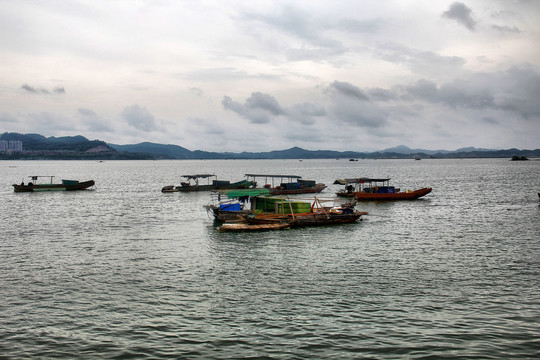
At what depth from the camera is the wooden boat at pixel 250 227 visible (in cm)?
4250

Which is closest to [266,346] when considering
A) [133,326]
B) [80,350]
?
[133,326]

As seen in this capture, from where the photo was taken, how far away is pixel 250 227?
140ft

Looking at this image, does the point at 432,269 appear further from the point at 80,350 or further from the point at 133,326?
the point at 80,350

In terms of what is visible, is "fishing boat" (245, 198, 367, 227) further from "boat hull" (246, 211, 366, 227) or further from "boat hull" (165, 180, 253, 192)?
"boat hull" (165, 180, 253, 192)

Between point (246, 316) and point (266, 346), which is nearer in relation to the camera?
point (266, 346)

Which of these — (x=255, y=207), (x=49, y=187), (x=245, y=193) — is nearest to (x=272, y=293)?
(x=245, y=193)

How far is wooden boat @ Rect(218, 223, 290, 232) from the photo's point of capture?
42500 millimetres

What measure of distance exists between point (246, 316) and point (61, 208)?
54.7 m

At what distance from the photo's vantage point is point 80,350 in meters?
16.4

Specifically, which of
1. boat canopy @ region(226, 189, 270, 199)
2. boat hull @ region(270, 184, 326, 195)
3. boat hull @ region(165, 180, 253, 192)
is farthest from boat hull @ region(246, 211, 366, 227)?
boat hull @ region(165, 180, 253, 192)

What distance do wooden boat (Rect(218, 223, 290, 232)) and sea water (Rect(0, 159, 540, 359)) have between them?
3.61ft

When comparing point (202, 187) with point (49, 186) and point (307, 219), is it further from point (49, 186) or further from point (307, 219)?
point (307, 219)

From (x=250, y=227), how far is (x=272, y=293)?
66.9ft

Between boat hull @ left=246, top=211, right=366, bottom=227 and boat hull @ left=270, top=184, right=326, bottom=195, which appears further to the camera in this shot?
boat hull @ left=270, top=184, right=326, bottom=195
